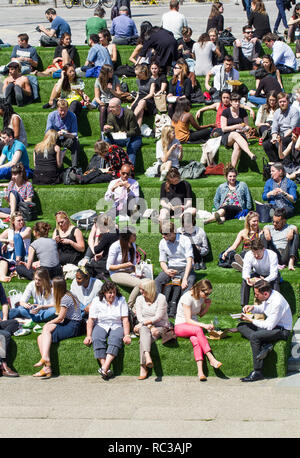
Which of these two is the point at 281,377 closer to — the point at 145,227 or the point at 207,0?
the point at 145,227

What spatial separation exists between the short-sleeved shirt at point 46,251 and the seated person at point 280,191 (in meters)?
3.45

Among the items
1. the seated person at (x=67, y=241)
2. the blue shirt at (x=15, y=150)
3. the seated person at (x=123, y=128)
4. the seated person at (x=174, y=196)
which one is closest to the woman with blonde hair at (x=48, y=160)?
the blue shirt at (x=15, y=150)

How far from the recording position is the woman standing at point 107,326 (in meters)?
12.7

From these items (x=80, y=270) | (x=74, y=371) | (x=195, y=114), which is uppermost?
(x=195, y=114)

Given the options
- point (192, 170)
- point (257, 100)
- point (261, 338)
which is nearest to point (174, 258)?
point (261, 338)

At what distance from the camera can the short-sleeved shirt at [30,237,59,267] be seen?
14328 mm

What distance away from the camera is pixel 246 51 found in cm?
2038

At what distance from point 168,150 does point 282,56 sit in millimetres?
4417

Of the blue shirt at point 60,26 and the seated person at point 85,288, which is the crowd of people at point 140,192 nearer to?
the seated person at point 85,288

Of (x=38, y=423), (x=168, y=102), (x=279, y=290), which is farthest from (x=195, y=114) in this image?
(x=38, y=423)

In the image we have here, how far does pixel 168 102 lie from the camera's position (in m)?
18.3

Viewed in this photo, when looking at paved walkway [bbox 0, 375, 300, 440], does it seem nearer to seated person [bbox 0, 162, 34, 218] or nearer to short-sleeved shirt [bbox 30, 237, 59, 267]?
short-sleeved shirt [bbox 30, 237, 59, 267]

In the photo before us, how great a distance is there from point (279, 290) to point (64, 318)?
2973 mm

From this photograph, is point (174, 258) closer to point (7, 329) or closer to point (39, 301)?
point (39, 301)
